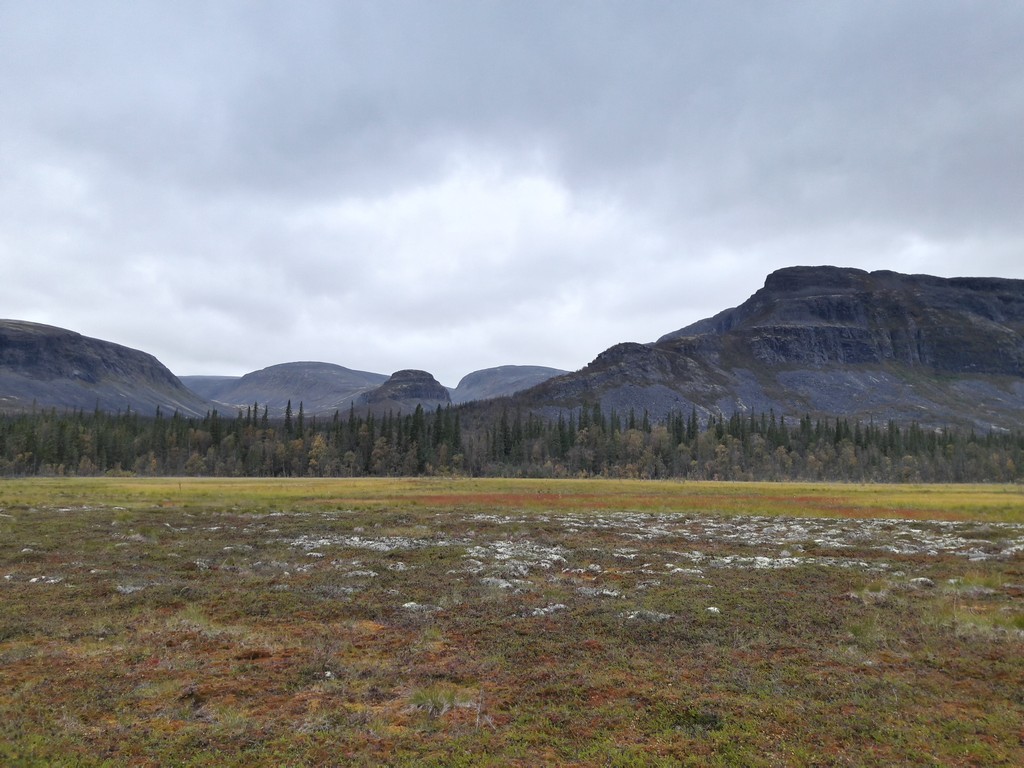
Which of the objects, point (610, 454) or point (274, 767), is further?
point (610, 454)

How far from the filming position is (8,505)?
→ 4284 centimetres

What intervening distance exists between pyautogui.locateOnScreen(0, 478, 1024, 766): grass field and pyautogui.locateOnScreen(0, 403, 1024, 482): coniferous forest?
132m

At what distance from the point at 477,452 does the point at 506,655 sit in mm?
159624

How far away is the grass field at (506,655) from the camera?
805 centimetres

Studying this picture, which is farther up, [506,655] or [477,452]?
[477,452]

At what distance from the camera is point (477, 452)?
17050cm

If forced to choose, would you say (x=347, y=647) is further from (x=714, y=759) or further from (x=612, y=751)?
(x=714, y=759)

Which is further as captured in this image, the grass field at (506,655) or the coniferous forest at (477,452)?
the coniferous forest at (477,452)

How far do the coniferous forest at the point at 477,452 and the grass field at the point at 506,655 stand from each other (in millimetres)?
132086

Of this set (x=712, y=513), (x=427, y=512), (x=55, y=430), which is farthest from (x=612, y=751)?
(x=55, y=430)

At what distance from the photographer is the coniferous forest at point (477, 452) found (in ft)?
502

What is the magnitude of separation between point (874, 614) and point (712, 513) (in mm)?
32393

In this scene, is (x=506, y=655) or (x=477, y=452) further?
(x=477, y=452)

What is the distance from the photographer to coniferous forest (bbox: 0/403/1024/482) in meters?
153
